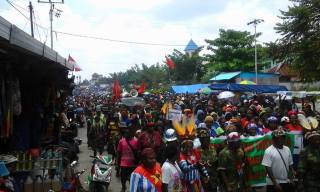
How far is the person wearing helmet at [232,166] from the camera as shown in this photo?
22.2ft

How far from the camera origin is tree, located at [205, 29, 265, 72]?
167 feet

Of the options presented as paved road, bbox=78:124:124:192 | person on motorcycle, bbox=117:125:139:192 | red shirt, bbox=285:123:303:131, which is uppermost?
red shirt, bbox=285:123:303:131

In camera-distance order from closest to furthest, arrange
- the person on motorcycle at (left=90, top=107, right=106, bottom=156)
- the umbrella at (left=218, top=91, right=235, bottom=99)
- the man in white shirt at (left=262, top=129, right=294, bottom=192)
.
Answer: the man in white shirt at (left=262, top=129, right=294, bottom=192) → the person on motorcycle at (left=90, top=107, right=106, bottom=156) → the umbrella at (left=218, top=91, right=235, bottom=99)

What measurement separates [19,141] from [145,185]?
6110 mm

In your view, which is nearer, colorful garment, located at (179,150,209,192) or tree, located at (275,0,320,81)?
colorful garment, located at (179,150,209,192)

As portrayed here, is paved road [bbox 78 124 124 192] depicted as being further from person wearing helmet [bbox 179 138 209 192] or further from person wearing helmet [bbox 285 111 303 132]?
person wearing helmet [bbox 179 138 209 192]

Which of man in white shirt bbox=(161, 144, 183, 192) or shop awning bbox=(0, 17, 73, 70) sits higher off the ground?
shop awning bbox=(0, 17, 73, 70)

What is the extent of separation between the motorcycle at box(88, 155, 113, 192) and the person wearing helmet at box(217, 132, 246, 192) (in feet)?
10.5

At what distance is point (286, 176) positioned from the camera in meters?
7.06

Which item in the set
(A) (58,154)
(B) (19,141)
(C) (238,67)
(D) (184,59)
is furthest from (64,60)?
(D) (184,59)

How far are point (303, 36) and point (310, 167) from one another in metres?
20.9

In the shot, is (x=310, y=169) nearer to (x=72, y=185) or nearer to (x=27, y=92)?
(x=72, y=185)

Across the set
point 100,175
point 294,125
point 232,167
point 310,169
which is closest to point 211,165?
point 232,167

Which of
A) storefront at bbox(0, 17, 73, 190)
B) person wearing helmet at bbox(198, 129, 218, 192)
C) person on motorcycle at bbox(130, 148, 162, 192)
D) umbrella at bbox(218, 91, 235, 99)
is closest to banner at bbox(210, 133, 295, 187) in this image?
person wearing helmet at bbox(198, 129, 218, 192)
